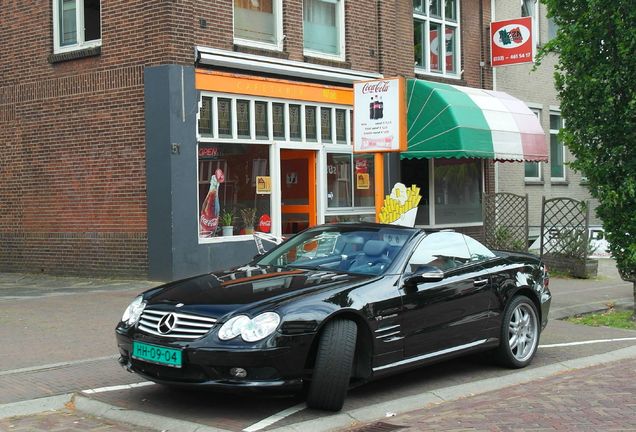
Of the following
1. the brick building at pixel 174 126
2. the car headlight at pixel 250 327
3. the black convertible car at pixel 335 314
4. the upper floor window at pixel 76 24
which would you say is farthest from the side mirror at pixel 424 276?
the upper floor window at pixel 76 24

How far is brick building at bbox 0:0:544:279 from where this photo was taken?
13.7m

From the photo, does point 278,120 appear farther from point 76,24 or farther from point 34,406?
point 34,406

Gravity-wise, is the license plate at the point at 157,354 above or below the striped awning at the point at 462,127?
below

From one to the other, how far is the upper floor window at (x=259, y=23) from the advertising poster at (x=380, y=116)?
424 cm

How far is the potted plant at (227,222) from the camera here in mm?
14581

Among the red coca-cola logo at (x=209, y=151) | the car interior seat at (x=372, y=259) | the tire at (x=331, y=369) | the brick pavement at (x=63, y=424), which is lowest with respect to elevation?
the brick pavement at (x=63, y=424)

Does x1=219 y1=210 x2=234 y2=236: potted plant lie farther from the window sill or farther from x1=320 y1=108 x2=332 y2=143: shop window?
the window sill

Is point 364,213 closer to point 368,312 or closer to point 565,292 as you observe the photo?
point 565,292

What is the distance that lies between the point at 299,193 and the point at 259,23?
3.41 meters

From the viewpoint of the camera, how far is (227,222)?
48.0 ft

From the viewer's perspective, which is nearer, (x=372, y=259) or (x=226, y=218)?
(x=372, y=259)

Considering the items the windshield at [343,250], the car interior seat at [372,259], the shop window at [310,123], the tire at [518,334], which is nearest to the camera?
the car interior seat at [372,259]

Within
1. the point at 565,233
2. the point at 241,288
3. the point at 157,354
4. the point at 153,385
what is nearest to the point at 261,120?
the point at 565,233

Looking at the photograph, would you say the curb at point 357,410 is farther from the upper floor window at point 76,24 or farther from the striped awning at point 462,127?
the upper floor window at point 76,24
